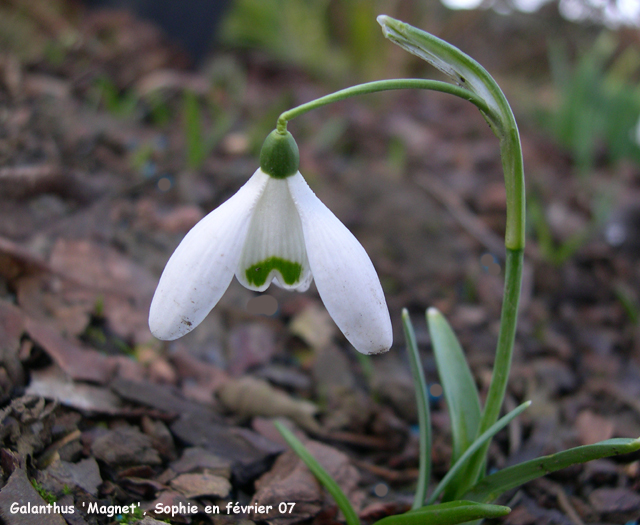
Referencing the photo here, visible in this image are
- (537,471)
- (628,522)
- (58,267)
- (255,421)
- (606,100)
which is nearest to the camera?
(537,471)

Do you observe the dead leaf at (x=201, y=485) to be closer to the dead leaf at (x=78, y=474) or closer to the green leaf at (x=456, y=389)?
the dead leaf at (x=78, y=474)

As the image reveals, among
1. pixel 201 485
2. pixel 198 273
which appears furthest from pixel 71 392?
pixel 198 273

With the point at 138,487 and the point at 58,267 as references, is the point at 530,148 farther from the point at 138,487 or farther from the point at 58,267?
the point at 138,487

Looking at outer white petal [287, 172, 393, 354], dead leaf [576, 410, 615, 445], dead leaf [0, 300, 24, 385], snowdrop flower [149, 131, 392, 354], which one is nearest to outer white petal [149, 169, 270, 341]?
snowdrop flower [149, 131, 392, 354]

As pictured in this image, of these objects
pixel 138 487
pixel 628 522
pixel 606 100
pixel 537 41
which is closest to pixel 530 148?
pixel 606 100

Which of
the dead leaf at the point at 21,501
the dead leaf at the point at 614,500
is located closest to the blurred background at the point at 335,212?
the dead leaf at the point at 614,500

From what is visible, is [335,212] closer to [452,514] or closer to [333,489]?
[333,489]
